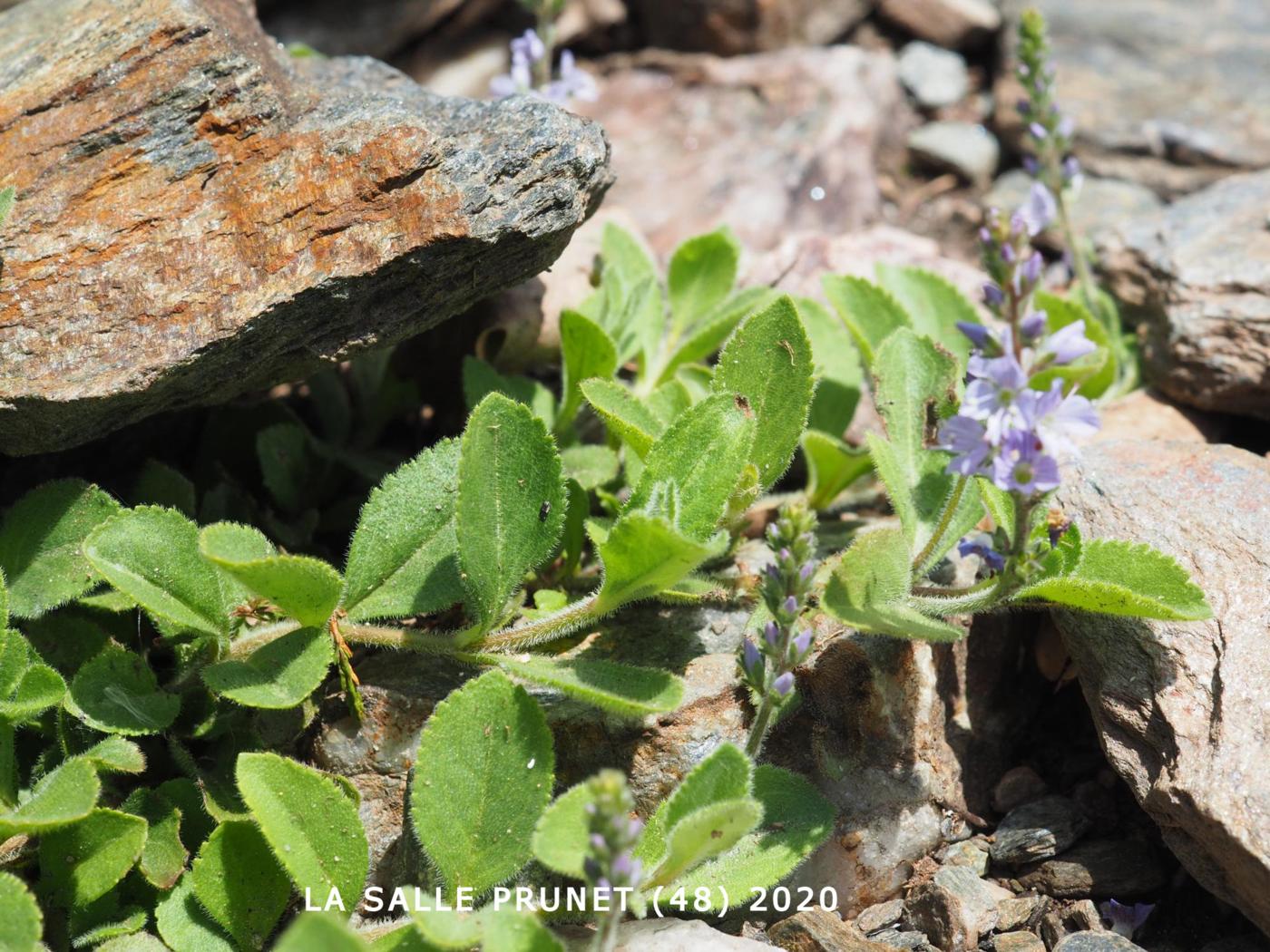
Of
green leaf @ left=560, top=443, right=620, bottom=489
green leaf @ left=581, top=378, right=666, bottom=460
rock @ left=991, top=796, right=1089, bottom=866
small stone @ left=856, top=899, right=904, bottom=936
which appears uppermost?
green leaf @ left=581, top=378, right=666, bottom=460

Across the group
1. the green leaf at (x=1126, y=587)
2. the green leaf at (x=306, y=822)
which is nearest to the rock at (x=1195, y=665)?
the green leaf at (x=1126, y=587)

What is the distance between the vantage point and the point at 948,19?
7352mm

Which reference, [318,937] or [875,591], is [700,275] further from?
[318,937]

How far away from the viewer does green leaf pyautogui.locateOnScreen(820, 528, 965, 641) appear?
3037 mm

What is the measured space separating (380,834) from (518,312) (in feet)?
6.28

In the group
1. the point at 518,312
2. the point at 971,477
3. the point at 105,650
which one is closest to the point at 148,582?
the point at 105,650

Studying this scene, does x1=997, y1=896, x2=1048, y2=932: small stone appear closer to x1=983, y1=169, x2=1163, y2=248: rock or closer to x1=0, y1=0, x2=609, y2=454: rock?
x1=0, y1=0, x2=609, y2=454: rock

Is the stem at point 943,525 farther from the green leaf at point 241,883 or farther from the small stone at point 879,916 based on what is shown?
the green leaf at point 241,883

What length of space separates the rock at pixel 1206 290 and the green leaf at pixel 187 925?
3690 millimetres

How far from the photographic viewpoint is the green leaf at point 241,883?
311 centimetres

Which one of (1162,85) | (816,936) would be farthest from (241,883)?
(1162,85)

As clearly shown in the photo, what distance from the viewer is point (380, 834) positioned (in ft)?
11.2

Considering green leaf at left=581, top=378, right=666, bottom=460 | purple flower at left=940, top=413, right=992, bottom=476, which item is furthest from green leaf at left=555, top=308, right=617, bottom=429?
purple flower at left=940, top=413, right=992, bottom=476

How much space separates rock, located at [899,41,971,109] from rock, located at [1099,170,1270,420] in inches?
92.7
